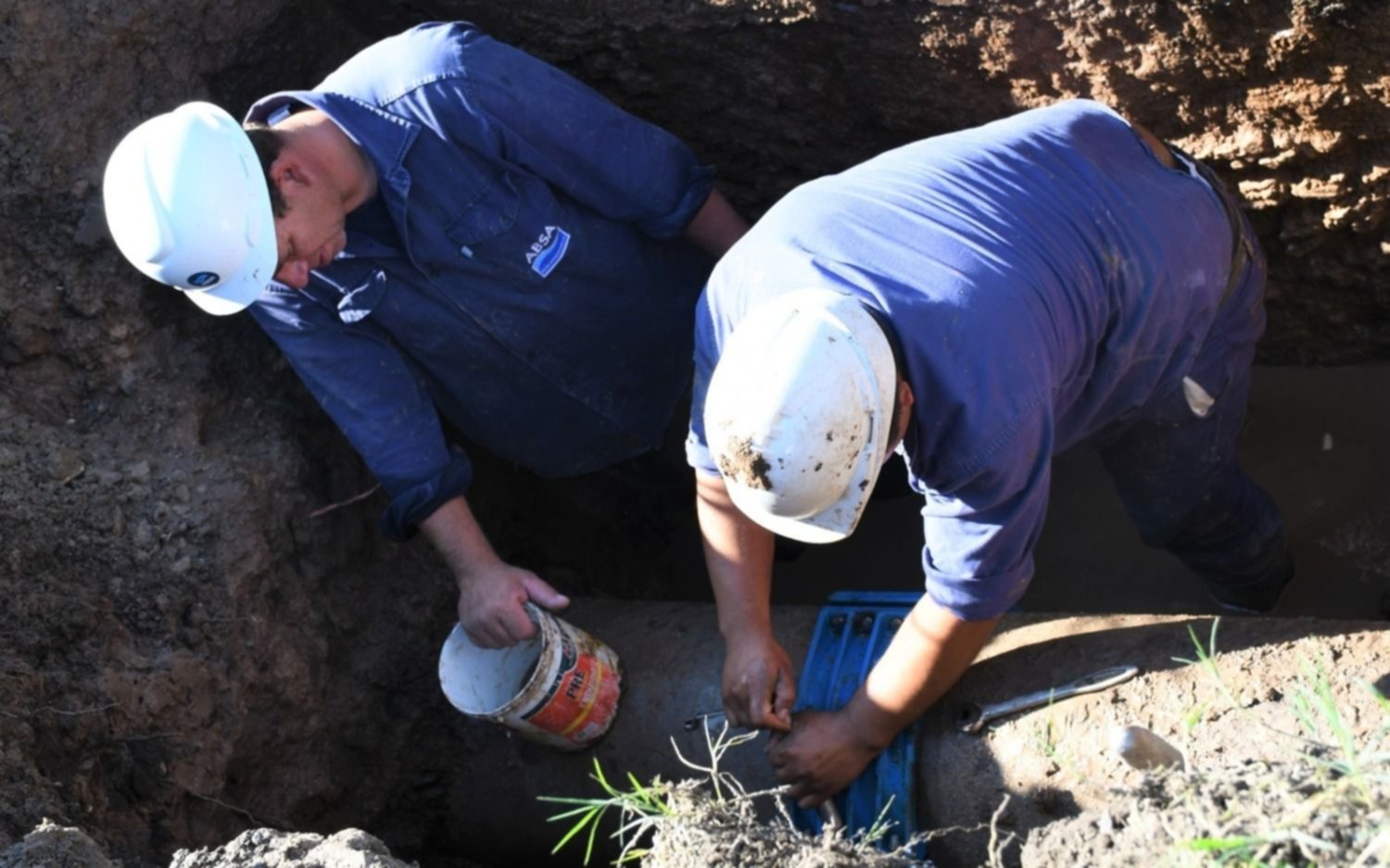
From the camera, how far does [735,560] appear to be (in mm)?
2676

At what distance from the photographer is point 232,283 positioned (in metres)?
2.68

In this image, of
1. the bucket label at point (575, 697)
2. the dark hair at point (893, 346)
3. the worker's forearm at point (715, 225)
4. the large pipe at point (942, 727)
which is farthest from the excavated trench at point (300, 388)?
the dark hair at point (893, 346)

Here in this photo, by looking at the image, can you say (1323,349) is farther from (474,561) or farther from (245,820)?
(245,820)

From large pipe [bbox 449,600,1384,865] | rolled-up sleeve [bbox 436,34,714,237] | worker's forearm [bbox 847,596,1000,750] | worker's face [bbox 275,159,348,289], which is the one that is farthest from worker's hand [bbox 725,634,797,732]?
worker's face [bbox 275,159,348,289]

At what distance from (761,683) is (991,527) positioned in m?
0.65

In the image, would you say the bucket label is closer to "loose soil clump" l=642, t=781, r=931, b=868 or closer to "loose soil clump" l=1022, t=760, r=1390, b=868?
"loose soil clump" l=642, t=781, r=931, b=868

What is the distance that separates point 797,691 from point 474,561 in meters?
0.74

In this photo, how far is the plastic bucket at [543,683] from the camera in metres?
2.88

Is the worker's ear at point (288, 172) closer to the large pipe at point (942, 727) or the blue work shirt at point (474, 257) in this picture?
the blue work shirt at point (474, 257)

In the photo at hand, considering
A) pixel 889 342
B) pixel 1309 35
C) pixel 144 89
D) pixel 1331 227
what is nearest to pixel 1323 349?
pixel 1331 227

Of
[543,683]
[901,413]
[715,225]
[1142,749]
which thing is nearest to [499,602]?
[543,683]

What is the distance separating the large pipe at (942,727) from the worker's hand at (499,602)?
36cm

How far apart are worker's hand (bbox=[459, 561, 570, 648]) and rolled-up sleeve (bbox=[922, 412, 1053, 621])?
0.88 m

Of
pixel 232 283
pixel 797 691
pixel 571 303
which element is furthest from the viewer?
pixel 571 303
